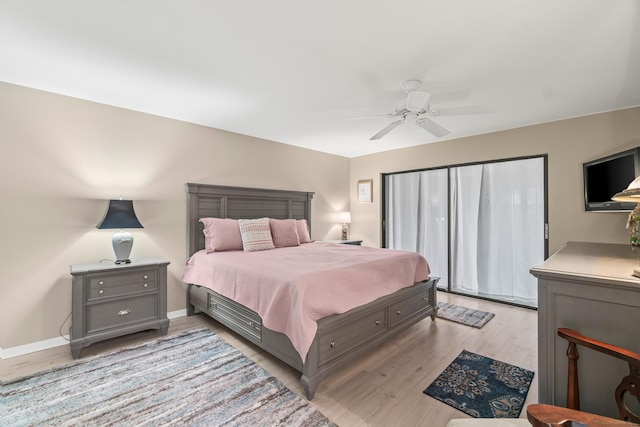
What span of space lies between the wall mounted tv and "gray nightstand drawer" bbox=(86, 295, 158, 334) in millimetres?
4777

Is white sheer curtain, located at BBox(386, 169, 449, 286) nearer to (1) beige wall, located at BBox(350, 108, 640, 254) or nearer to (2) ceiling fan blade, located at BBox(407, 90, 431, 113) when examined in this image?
(1) beige wall, located at BBox(350, 108, 640, 254)

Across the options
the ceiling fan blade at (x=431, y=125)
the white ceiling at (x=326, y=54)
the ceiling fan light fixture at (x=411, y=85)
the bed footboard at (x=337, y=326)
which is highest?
the white ceiling at (x=326, y=54)

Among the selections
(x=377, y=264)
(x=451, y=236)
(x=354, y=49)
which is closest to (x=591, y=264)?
(x=377, y=264)

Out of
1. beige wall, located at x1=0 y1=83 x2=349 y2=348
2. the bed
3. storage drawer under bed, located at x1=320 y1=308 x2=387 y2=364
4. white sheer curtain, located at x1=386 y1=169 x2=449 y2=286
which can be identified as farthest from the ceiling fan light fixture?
beige wall, located at x1=0 y1=83 x2=349 y2=348

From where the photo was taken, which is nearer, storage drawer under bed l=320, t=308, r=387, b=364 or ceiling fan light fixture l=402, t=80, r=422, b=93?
storage drawer under bed l=320, t=308, r=387, b=364

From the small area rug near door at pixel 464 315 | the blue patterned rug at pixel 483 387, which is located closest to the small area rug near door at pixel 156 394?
the blue patterned rug at pixel 483 387

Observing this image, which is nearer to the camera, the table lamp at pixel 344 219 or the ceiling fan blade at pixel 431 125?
the ceiling fan blade at pixel 431 125

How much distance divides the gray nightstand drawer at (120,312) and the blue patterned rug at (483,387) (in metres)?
2.74

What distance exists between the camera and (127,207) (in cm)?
305

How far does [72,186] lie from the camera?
2.95m

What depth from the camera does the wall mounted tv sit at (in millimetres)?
2654

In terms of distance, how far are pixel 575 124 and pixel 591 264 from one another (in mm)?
2884

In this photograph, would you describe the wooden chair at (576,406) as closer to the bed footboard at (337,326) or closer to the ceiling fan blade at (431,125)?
the bed footboard at (337,326)

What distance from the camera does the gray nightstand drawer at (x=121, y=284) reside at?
8.72 feet
